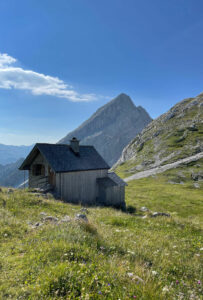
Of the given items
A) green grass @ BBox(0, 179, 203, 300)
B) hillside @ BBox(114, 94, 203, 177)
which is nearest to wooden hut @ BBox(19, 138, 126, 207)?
green grass @ BBox(0, 179, 203, 300)

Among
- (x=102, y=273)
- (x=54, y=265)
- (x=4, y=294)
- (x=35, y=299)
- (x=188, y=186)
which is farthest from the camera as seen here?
(x=188, y=186)

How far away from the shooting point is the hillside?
8650 centimetres

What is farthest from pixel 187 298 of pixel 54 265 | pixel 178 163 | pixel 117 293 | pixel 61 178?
pixel 178 163

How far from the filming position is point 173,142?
98750 mm

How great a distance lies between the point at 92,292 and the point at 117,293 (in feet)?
1.72

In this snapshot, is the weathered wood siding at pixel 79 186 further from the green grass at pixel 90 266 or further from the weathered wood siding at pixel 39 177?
the green grass at pixel 90 266

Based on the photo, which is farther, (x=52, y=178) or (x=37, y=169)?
(x=37, y=169)

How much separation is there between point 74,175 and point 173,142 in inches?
3219

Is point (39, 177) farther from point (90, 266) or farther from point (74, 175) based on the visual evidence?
point (90, 266)

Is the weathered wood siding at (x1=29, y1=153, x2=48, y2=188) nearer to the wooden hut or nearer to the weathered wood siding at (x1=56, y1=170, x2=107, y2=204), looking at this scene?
the wooden hut

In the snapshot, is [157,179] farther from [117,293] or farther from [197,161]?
[117,293]

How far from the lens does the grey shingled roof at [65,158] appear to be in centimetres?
2785

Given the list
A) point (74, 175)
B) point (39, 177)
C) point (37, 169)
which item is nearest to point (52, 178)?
point (74, 175)

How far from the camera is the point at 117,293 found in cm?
392
